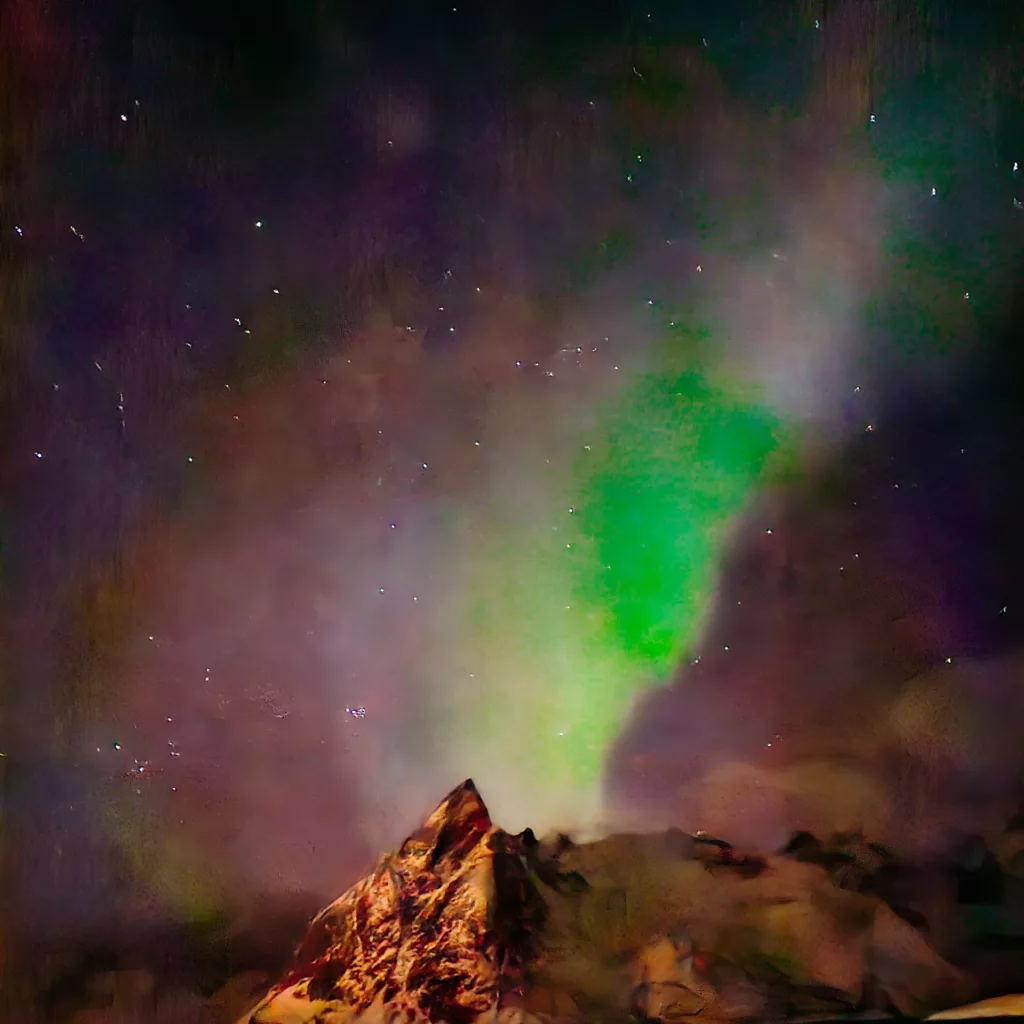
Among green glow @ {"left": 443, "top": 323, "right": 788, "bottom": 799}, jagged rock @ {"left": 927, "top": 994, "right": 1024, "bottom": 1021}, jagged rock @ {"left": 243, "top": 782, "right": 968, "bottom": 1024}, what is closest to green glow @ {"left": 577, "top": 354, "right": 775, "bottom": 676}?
green glow @ {"left": 443, "top": 323, "right": 788, "bottom": 799}

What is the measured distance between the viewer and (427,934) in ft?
→ 3.83

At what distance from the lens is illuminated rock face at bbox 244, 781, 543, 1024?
115cm

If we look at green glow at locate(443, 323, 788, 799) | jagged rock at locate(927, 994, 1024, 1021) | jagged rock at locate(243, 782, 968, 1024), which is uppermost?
green glow at locate(443, 323, 788, 799)

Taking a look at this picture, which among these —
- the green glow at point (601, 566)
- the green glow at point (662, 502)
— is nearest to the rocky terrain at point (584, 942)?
the green glow at point (601, 566)

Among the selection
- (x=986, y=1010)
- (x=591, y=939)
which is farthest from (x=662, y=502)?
(x=986, y=1010)

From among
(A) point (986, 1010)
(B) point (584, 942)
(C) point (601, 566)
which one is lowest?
(A) point (986, 1010)

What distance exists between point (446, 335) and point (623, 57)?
46cm

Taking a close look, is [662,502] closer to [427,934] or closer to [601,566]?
[601,566]

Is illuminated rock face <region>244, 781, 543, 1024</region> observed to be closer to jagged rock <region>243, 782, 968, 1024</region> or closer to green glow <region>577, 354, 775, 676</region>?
jagged rock <region>243, 782, 968, 1024</region>

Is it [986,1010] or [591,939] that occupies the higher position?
[591,939]

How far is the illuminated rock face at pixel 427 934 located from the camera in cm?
115

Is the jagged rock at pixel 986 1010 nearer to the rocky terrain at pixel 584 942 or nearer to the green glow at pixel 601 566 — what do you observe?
the rocky terrain at pixel 584 942

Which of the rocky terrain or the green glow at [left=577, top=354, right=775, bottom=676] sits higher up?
the green glow at [left=577, top=354, right=775, bottom=676]

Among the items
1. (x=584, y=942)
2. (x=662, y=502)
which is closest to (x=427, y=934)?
(x=584, y=942)
